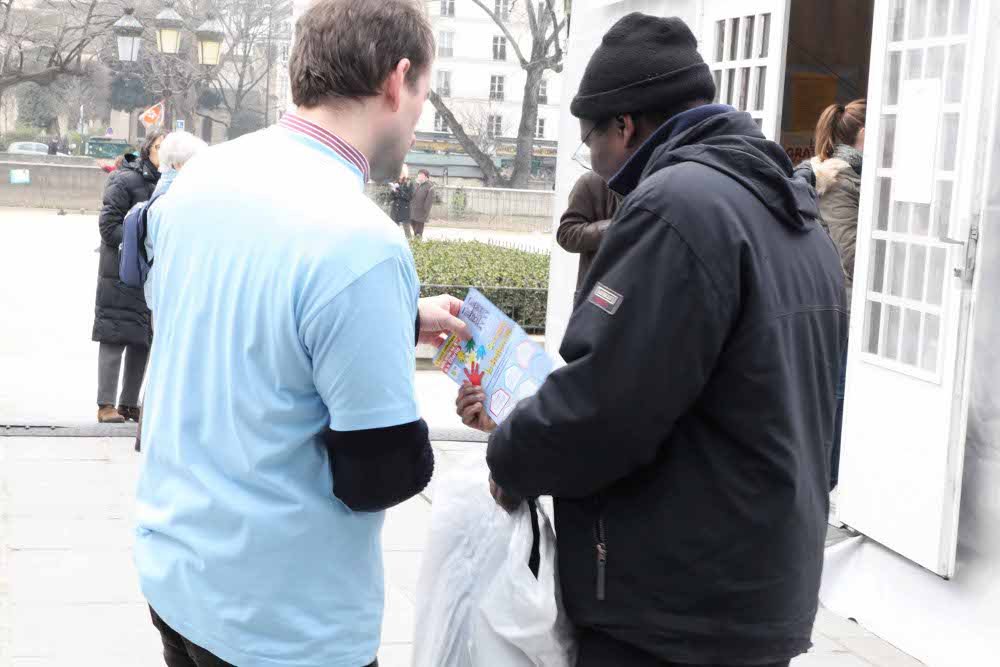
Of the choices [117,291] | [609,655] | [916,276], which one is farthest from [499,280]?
[609,655]

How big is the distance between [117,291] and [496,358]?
6.06m

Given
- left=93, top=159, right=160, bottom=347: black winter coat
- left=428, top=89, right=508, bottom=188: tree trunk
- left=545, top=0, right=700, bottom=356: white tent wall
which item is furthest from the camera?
left=428, top=89, right=508, bottom=188: tree trunk

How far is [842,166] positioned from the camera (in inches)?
247

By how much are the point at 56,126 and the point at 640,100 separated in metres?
47.3

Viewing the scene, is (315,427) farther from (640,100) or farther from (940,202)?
(940,202)

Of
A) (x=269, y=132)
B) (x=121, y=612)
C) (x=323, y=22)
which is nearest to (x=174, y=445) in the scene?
(x=269, y=132)

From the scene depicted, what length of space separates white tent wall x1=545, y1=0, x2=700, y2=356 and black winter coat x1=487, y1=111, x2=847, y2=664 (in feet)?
23.1

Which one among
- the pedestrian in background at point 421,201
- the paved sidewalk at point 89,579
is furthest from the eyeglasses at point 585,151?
the pedestrian in background at point 421,201

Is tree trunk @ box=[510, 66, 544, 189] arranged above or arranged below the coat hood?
above

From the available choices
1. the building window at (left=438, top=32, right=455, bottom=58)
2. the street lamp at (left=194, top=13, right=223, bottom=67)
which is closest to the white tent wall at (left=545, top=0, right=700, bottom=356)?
the street lamp at (left=194, top=13, right=223, bottom=67)

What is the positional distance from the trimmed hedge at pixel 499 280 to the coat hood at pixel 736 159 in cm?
1002

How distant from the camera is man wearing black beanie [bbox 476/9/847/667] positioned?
193cm

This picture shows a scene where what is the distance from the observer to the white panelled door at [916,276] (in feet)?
15.2

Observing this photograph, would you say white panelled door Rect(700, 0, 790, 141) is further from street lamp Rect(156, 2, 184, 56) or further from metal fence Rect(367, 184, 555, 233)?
metal fence Rect(367, 184, 555, 233)
